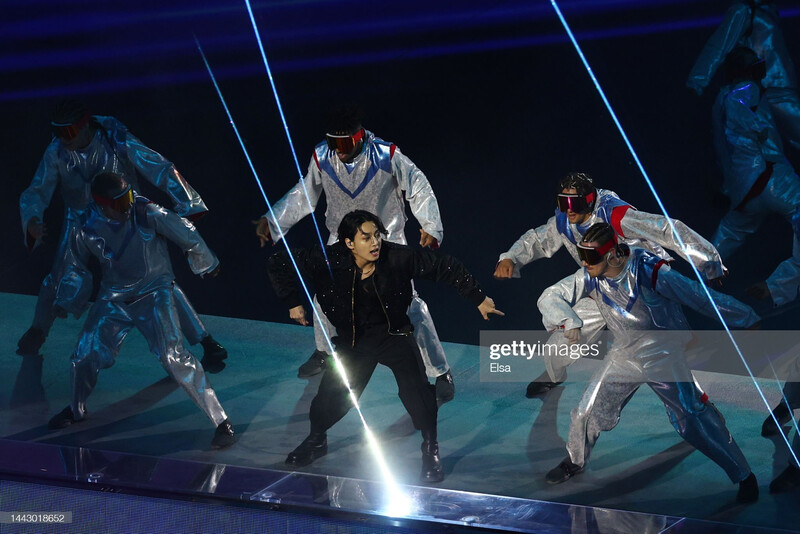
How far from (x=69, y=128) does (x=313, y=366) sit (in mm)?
1636

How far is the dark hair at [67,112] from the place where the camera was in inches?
208

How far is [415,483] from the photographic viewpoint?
4449 mm

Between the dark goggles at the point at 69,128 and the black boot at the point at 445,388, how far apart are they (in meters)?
2.06

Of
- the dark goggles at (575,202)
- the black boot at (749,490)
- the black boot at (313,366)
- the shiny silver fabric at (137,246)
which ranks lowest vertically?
the black boot at (749,490)

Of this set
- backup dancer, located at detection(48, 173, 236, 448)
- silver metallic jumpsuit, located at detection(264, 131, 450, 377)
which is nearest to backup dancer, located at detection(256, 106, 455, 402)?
silver metallic jumpsuit, located at detection(264, 131, 450, 377)

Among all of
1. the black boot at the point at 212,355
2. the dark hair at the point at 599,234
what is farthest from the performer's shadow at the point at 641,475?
the black boot at the point at 212,355

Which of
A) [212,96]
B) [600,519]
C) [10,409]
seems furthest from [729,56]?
[10,409]

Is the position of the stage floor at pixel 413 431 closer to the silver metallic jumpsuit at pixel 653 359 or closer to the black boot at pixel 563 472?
the black boot at pixel 563 472

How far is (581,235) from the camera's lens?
190 inches

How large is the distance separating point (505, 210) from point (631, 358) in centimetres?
164

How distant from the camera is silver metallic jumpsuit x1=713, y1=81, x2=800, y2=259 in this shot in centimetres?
499

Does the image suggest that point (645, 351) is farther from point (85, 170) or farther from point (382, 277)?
point (85, 170)

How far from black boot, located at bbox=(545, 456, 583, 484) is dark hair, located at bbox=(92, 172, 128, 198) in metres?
2.15

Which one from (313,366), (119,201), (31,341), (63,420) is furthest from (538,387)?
(31,341)
